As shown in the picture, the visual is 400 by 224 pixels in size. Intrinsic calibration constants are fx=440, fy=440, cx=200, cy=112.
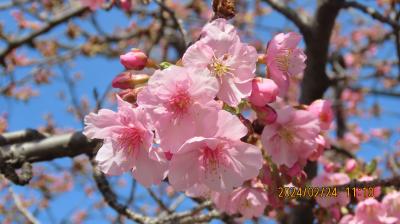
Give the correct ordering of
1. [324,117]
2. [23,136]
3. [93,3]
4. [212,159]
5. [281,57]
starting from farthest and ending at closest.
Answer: [93,3]
[23,136]
[324,117]
[281,57]
[212,159]

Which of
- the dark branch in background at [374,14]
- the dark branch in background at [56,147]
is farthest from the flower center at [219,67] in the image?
the dark branch in background at [374,14]

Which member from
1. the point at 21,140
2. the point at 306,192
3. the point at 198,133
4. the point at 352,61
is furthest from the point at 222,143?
the point at 352,61

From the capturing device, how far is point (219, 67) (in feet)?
4.77

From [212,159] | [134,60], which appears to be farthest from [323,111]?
[134,60]

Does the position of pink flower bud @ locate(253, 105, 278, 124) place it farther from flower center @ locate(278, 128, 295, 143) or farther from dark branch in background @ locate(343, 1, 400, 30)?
dark branch in background @ locate(343, 1, 400, 30)

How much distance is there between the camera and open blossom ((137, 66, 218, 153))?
1.32 m

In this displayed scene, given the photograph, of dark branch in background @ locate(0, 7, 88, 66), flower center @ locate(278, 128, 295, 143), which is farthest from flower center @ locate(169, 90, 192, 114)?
dark branch in background @ locate(0, 7, 88, 66)

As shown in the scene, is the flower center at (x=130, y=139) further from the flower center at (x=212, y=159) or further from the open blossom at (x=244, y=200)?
the open blossom at (x=244, y=200)

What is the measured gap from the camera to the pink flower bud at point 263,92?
137cm

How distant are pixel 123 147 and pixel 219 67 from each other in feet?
1.37

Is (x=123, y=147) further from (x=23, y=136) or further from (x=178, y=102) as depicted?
(x=23, y=136)

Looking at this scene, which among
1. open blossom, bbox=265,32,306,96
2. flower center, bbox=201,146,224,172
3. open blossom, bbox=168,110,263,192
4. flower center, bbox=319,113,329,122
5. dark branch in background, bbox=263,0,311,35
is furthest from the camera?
dark branch in background, bbox=263,0,311,35

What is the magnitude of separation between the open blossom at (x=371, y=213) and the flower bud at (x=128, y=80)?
4.27 feet

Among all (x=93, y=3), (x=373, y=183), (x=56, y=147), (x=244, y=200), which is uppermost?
(x=93, y=3)
